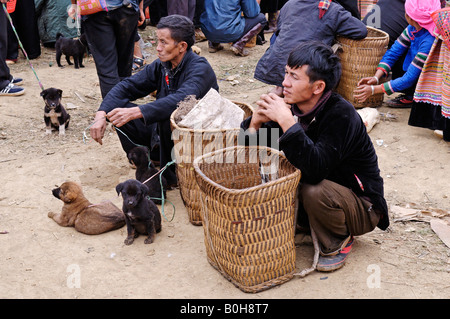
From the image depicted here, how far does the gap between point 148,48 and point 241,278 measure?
675 centimetres

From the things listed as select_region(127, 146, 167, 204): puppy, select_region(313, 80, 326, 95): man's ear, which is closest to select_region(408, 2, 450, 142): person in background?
select_region(313, 80, 326, 95): man's ear

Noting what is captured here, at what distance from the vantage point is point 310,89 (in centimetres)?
323

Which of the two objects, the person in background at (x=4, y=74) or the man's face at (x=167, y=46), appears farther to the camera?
the person in background at (x=4, y=74)

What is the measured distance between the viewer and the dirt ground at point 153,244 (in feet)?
10.8

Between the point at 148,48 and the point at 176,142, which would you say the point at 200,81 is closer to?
the point at 176,142

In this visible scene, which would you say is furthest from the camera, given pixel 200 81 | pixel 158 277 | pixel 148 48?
pixel 148 48

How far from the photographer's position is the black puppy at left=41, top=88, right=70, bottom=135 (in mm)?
5645

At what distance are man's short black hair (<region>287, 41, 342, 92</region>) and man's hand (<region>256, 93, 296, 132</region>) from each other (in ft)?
0.79

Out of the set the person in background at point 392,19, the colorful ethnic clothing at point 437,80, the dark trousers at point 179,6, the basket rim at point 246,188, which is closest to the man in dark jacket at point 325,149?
the basket rim at point 246,188

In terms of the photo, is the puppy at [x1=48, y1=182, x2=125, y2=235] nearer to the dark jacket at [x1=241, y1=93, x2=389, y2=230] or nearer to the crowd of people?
the crowd of people

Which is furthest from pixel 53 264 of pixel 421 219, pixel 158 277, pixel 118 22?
pixel 118 22

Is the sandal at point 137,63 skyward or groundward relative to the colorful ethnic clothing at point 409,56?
groundward

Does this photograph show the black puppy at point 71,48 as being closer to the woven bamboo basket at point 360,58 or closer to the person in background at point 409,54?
the woven bamboo basket at point 360,58

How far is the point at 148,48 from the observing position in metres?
9.20
